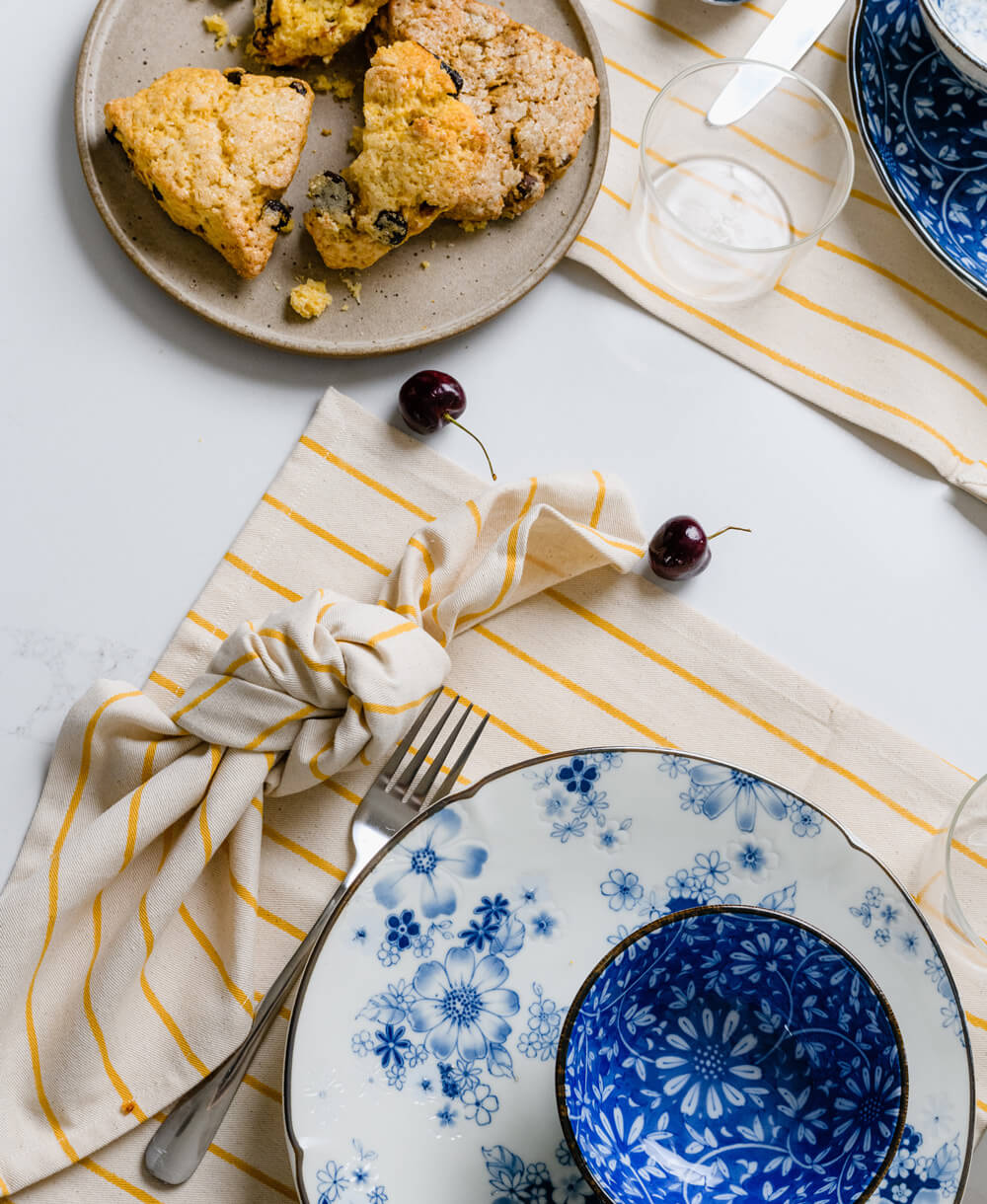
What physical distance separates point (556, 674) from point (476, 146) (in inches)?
21.2

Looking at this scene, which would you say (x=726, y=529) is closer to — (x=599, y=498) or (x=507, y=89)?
(x=599, y=498)

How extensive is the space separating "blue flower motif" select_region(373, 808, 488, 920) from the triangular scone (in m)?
0.59

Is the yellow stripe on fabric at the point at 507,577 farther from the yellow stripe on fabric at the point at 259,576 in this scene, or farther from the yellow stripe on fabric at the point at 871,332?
the yellow stripe on fabric at the point at 871,332

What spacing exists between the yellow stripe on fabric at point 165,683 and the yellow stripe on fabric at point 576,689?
1.00ft

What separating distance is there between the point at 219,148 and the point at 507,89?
11.8 inches

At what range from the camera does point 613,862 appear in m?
1.03

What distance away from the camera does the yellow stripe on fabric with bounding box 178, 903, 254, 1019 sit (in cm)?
102

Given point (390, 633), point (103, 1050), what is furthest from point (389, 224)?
point (103, 1050)

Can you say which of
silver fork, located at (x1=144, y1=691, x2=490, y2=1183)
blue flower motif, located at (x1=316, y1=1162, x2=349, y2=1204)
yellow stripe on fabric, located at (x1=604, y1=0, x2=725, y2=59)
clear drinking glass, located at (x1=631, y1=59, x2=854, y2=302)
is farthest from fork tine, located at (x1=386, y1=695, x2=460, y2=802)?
yellow stripe on fabric, located at (x1=604, y1=0, x2=725, y2=59)

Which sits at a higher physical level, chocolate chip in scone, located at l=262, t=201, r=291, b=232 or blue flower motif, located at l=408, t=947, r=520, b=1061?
chocolate chip in scone, located at l=262, t=201, r=291, b=232

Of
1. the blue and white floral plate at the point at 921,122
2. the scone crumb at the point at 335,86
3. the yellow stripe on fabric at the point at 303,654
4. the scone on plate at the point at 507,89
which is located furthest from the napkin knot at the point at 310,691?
the blue and white floral plate at the point at 921,122

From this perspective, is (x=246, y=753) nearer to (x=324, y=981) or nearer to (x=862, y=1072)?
(x=324, y=981)

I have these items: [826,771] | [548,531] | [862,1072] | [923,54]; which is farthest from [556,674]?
[923,54]

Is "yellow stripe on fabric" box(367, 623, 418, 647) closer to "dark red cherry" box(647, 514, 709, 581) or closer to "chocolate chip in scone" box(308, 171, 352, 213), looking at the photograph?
"dark red cherry" box(647, 514, 709, 581)
